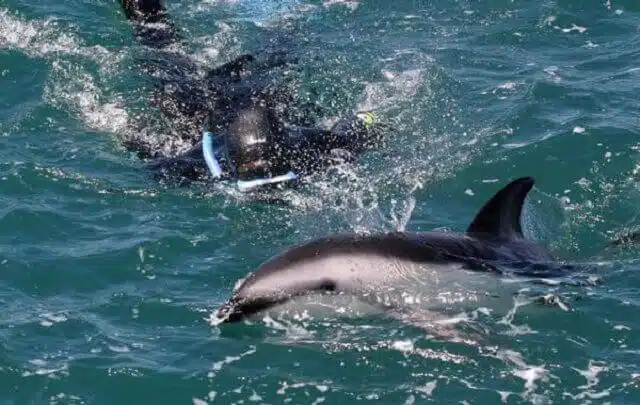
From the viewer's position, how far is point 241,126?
15.6 meters

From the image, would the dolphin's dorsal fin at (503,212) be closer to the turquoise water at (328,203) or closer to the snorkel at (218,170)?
the turquoise water at (328,203)

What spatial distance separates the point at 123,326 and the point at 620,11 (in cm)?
1342

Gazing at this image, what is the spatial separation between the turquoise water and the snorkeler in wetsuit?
393 millimetres

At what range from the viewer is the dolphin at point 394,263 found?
1139 cm

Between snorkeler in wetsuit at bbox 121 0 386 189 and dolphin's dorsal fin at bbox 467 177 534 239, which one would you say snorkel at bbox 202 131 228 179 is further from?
dolphin's dorsal fin at bbox 467 177 534 239

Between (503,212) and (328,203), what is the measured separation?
3059 millimetres

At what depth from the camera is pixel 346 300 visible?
11719 mm

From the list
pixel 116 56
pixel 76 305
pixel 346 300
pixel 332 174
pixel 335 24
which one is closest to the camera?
pixel 346 300

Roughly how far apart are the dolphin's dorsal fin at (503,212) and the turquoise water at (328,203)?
3.03 ft

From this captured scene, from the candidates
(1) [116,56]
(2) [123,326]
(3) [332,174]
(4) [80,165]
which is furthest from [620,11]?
(2) [123,326]

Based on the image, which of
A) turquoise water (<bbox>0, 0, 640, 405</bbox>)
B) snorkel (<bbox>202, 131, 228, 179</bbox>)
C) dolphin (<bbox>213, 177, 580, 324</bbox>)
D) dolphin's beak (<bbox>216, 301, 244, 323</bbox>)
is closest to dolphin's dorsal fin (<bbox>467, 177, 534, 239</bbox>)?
dolphin (<bbox>213, 177, 580, 324</bbox>)

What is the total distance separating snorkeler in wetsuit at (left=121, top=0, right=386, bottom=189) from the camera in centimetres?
1548

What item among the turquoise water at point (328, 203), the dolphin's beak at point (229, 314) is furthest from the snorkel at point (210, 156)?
the dolphin's beak at point (229, 314)

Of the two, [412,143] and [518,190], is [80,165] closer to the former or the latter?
[412,143]
